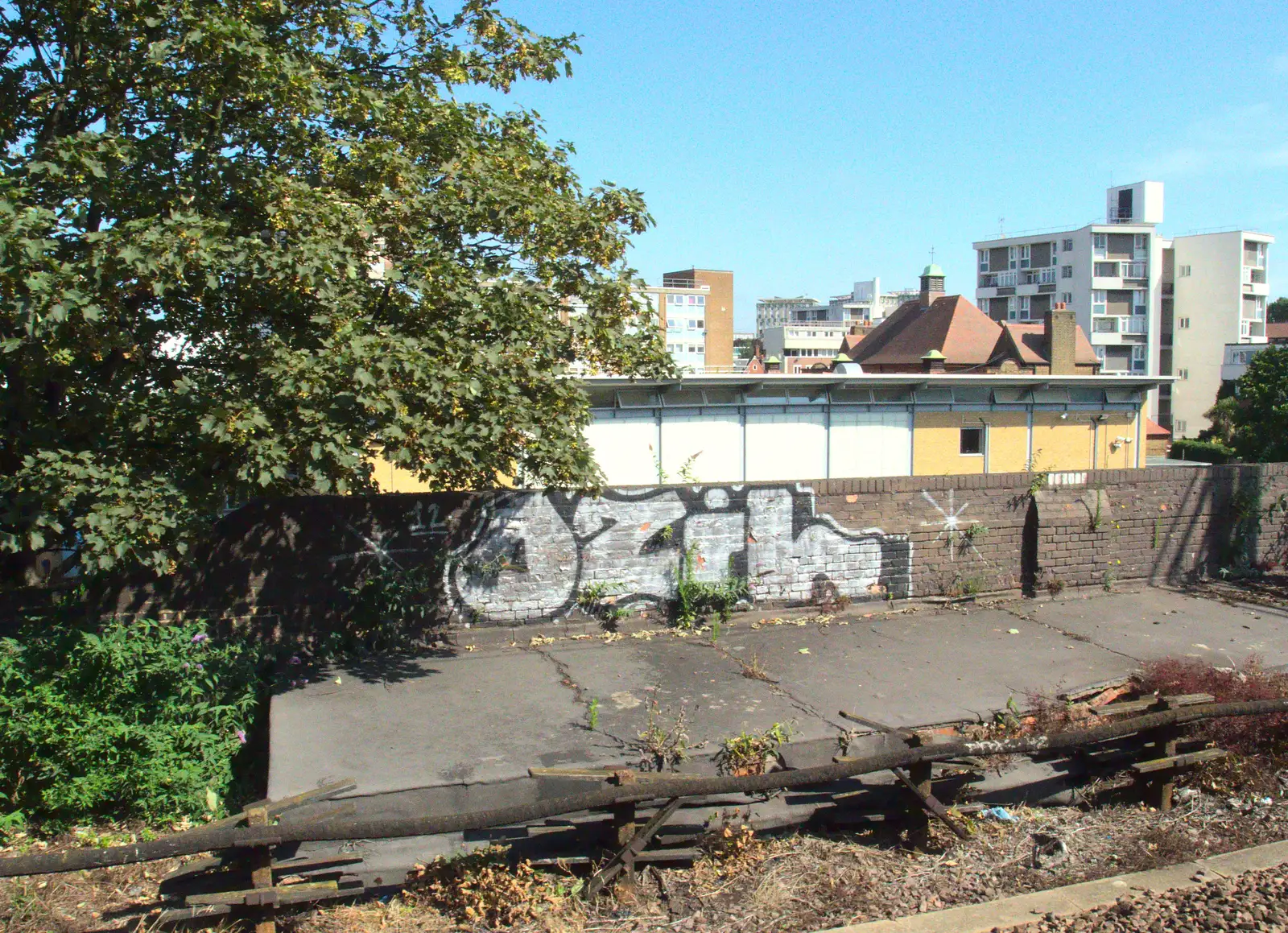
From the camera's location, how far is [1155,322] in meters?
69.7

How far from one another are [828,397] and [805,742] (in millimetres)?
17667

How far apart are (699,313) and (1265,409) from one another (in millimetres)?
60887

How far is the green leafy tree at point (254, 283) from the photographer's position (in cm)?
609

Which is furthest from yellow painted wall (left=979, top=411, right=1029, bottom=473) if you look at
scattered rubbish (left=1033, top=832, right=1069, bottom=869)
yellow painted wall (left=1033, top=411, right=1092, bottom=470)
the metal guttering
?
scattered rubbish (left=1033, top=832, right=1069, bottom=869)

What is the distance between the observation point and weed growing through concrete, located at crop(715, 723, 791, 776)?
6168 mm

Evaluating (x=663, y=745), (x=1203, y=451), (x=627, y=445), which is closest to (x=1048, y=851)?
(x=663, y=745)

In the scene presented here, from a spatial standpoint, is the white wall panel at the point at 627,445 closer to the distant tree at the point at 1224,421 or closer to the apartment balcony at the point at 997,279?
the distant tree at the point at 1224,421

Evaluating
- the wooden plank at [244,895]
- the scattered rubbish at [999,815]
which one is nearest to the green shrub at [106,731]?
the wooden plank at [244,895]

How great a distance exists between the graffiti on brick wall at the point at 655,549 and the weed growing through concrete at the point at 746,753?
3.04 m

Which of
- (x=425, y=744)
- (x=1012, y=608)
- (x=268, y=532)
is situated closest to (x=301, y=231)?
(x=268, y=532)

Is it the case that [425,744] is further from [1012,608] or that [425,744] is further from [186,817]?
[1012,608]

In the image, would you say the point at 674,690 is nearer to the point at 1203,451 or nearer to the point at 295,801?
the point at 295,801

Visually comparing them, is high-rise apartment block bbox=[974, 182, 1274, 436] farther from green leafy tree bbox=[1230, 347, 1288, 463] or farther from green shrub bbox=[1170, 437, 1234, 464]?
green leafy tree bbox=[1230, 347, 1288, 463]

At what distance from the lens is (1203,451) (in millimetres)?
48844
